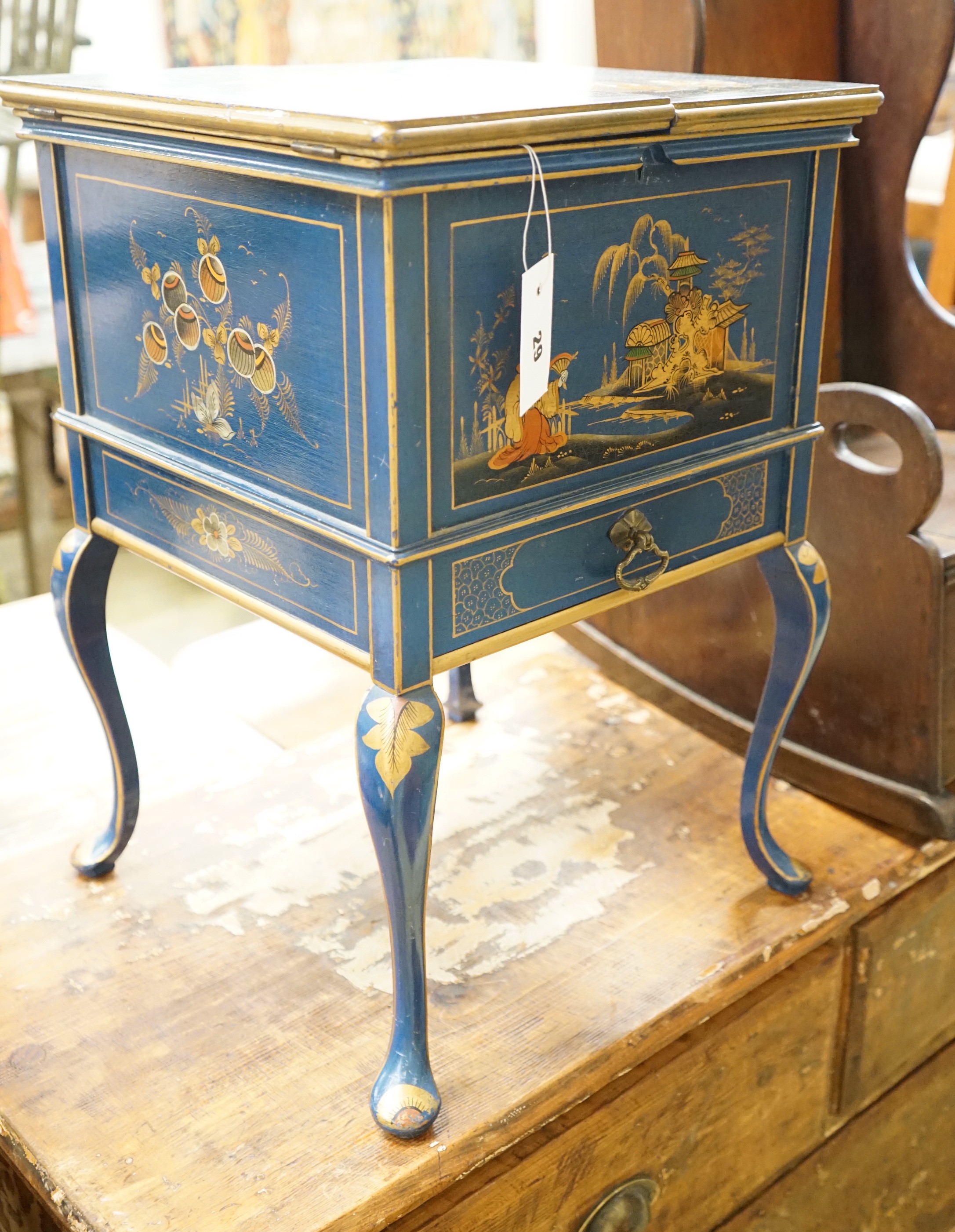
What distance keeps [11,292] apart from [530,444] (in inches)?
74.5

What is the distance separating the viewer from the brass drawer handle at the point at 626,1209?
111cm

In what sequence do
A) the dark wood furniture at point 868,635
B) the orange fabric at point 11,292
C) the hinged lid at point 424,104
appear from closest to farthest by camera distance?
the hinged lid at point 424,104
the dark wood furniture at point 868,635
the orange fabric at point 11,292

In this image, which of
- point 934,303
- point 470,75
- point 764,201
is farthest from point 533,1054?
point 934,303

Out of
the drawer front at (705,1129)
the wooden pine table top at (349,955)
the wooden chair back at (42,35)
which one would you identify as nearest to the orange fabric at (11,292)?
the wooden chair back at (42,35)

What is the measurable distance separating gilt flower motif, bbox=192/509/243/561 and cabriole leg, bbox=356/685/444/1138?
0.18 m

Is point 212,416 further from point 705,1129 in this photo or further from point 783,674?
point 705,1129

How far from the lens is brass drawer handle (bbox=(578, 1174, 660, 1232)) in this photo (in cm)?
111

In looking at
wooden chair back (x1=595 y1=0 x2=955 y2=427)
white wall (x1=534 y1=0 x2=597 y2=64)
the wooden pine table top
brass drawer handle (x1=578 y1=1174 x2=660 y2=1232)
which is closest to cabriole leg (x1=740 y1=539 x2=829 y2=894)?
the wooden pine table top

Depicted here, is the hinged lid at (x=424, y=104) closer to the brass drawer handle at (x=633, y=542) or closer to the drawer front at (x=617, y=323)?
the drawer front at (x=617, y=323)

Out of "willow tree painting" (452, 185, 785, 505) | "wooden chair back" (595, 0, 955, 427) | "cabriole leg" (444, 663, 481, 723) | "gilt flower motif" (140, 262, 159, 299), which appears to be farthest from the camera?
"cabriole leg" (444, 663, 481, 723)

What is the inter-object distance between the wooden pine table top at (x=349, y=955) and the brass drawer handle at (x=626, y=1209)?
0.42 feet

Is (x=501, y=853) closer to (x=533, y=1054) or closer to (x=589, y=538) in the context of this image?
(x=533, y=1054)

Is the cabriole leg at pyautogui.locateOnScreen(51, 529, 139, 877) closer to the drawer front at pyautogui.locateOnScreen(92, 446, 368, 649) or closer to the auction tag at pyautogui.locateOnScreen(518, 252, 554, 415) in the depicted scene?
the drawer front at pyautogui.locateOnScreen(92, 446, 368, 649)

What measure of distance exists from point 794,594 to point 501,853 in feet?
1.30
